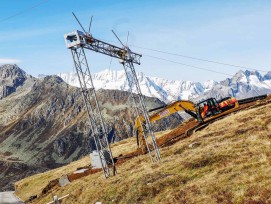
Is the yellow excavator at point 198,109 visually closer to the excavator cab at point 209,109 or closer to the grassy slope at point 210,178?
the excavator cab at point 209,109

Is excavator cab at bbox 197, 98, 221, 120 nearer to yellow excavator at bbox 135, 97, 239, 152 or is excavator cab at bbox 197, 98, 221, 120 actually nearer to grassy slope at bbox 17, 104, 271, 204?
yellow excavator at bbox 135, 97, 239, 152

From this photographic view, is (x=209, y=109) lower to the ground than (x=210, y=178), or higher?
higher

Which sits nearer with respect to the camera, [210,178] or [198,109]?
[210,178]

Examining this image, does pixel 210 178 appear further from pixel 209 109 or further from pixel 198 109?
pixel 209 109

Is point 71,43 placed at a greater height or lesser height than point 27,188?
greater

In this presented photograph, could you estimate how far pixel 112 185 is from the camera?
3116 cm

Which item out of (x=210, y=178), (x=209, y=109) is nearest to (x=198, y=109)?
(x=209, y=109)

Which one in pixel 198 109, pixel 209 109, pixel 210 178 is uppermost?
pixel 198 109

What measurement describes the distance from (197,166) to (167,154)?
1302cm

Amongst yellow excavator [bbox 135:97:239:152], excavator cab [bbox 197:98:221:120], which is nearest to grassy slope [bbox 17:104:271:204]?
yellow excavator [bbox 135:97:239:152]

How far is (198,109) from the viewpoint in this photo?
171 ft

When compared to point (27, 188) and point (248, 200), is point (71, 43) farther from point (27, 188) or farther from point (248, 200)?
point (27, 188)

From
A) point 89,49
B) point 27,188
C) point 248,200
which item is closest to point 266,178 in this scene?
point 248,200

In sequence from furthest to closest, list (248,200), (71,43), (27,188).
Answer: (27,188)
(71,43)
(248,200)
